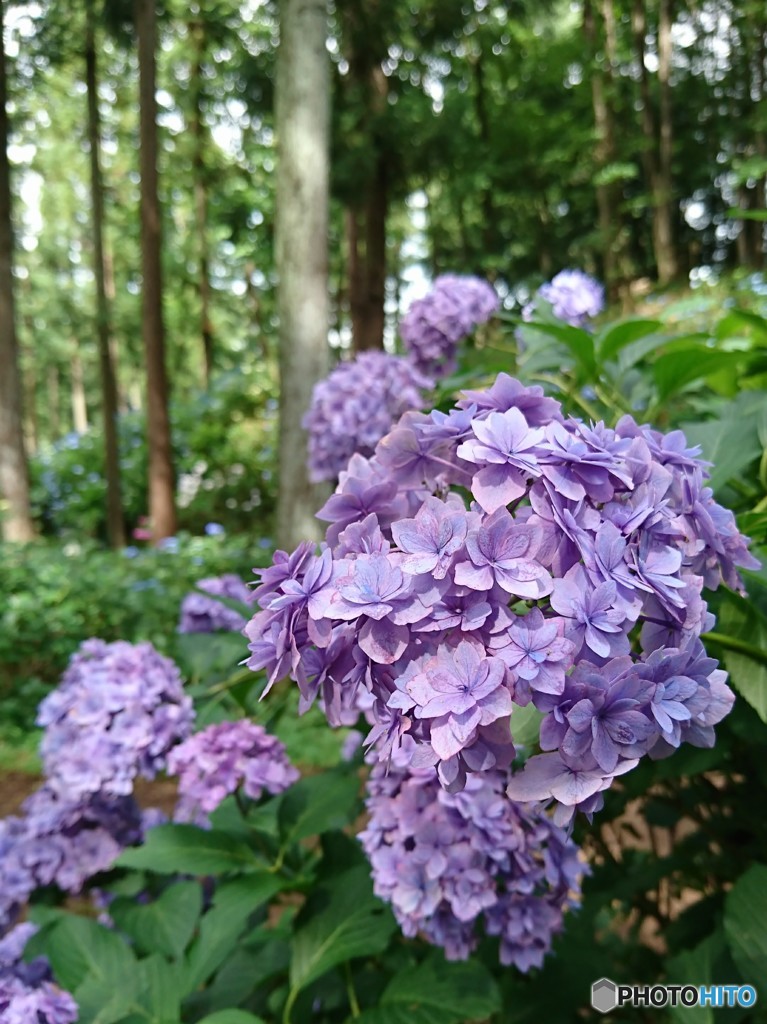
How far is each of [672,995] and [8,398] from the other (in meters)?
7.73

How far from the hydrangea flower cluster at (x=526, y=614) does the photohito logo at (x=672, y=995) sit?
24.3 inches

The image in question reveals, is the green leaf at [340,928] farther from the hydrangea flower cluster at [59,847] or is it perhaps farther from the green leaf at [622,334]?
the green leaf at [622,334]

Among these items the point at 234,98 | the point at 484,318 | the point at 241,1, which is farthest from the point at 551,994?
the point at 241,1

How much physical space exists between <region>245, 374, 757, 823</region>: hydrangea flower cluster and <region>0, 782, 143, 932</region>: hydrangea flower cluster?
0.97m

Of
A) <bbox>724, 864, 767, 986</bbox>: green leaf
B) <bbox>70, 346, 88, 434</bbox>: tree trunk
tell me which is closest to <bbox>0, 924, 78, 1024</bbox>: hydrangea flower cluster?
<bbox>724, 864, 767, 986</bbox>: green leaf

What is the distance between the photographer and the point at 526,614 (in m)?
0.63

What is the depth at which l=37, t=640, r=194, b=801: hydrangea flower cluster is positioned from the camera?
141 cm

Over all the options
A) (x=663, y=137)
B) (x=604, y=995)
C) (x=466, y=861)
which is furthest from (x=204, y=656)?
(x=663, y=137)

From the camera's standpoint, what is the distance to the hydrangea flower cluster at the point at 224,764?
133 centimetres

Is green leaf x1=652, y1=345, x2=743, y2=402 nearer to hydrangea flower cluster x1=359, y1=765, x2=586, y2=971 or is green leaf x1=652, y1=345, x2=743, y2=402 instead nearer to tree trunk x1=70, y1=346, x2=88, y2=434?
hydrangea flower cluster x1=359, y1=765, x2=586, y2=971

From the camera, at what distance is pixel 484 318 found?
218cm

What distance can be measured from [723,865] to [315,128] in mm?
4141

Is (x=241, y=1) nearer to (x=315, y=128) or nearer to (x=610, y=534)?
(x=315, y=128)

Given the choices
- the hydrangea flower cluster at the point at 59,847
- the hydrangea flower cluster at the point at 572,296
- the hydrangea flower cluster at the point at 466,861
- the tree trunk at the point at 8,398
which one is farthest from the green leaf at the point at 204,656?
the tree trunk at the point at 8,398
